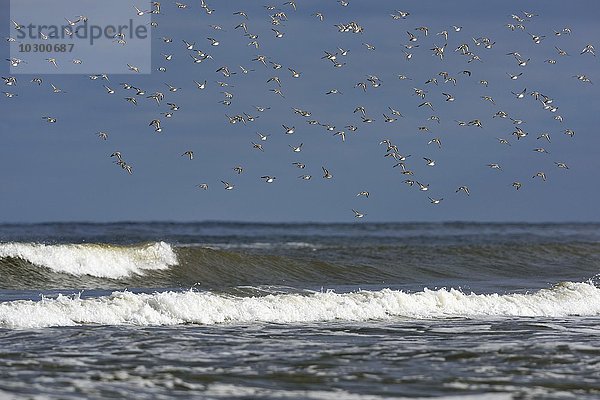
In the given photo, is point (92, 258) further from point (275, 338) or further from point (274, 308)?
point (275, 338)

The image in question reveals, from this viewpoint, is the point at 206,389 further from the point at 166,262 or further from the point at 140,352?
the point at 166,262

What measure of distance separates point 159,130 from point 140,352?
35.2 feet

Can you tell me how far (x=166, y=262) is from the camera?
36438mm

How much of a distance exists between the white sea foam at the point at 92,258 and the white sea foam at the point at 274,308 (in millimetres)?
11690

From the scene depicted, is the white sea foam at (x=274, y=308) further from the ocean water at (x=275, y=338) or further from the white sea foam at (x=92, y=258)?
the white sea foam at (x=92, y=258)

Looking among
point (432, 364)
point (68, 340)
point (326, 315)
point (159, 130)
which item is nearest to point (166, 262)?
point (159, 130)

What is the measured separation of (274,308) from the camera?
22219 mm

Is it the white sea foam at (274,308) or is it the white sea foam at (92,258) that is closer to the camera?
the white sea foam at (274,308)

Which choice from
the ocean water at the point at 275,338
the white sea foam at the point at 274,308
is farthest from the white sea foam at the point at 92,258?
the white sea foam at the point at 274,308

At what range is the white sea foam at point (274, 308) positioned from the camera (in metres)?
20.0

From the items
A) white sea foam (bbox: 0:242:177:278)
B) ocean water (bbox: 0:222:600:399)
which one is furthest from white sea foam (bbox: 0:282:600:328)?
white sea foam (bbox: 0:242:177:278)

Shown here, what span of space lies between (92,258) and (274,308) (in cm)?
1358

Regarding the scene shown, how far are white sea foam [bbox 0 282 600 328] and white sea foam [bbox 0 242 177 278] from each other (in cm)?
1169

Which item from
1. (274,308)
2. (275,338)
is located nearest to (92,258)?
(274,308)
